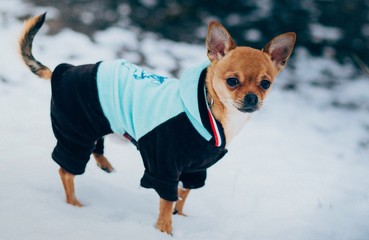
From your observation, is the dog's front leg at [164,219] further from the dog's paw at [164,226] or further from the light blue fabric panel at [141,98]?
the light blue fabric panel at [141,98]

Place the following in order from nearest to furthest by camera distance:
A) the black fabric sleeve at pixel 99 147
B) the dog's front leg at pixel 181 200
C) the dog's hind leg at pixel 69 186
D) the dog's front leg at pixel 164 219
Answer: the dog's front leg at pixel 164 219 → the dog's hind leg at pixel 69 186 → the dog's front leg at pixel 181 200 → the black fabric sleeve at pixel 99 147

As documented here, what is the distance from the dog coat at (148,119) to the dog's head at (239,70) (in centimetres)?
10

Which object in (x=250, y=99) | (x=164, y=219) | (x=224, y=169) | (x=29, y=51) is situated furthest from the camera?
(x=224, y=169)

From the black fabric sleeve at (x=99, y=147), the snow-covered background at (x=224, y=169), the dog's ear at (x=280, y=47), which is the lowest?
the snow-covered background at (x=224, y=169)

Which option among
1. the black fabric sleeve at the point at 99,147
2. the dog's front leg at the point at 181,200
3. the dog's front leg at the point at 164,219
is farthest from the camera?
the black fabric sleeve at the point at 99,147

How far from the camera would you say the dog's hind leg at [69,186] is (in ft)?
8.23

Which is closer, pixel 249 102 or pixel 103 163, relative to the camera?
pixel 249 102

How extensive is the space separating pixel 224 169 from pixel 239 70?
4.57 feet

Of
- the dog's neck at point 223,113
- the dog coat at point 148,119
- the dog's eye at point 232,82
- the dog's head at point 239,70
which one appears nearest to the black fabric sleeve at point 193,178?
the dog coat at point 148,119

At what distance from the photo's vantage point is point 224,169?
3400 millimetres

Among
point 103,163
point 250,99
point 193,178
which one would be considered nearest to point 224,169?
point 193,178

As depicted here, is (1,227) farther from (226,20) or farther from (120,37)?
(226,20)

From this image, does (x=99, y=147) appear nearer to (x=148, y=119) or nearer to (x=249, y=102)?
(x=148, y=119)

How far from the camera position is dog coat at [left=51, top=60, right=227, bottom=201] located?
85.0 inches
